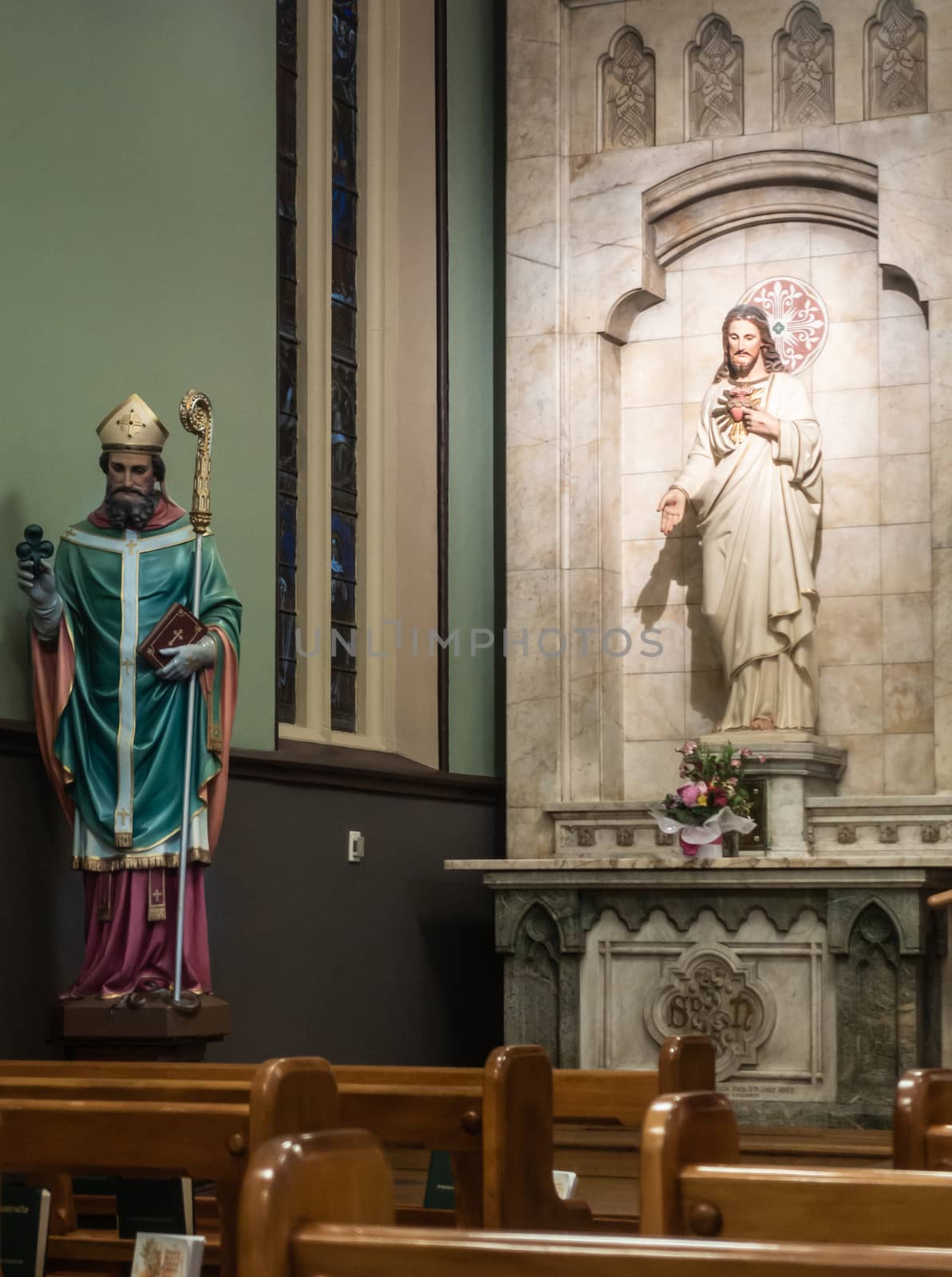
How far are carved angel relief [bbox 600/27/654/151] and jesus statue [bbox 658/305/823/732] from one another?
47.5 inches

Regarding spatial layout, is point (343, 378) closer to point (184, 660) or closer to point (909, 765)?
point (184, 660)

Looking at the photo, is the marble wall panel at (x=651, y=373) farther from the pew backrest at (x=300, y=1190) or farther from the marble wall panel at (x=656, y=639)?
the pew backrest at (x=300, y=1190)

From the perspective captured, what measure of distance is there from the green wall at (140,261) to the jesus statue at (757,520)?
6.99ft

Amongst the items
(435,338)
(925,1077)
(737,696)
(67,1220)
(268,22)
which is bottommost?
(67,1220)

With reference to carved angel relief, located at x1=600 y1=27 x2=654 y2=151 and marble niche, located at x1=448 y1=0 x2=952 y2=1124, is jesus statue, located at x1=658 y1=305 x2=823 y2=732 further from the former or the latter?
carved angel relief, located at x1=600 y1=27 x2=654 y2=151

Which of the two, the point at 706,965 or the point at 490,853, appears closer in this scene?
the point at 706,965

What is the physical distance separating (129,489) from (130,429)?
0.60 ft

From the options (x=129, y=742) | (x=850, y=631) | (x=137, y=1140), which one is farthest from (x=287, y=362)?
(x=137, y=1140)

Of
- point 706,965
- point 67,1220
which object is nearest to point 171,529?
point 67,1220

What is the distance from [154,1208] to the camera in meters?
2.57

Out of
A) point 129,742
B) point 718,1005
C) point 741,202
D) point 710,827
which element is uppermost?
point 741,202

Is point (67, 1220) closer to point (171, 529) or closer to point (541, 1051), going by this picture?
point (541, 1051)

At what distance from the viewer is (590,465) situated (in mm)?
8812

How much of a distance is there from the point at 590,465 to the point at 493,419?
0.60 meters
